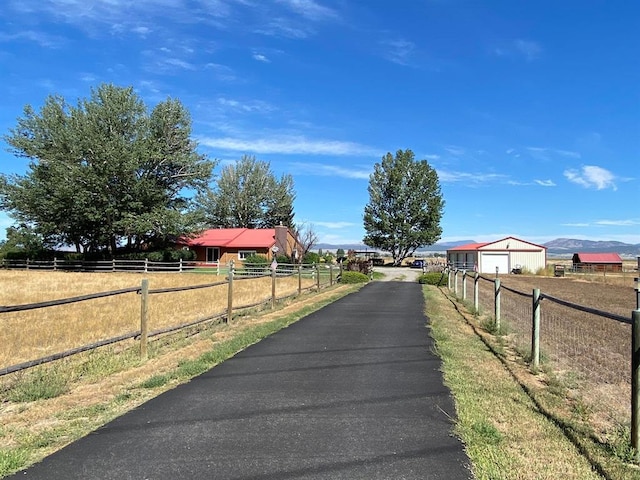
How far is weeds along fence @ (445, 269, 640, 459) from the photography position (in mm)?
4727

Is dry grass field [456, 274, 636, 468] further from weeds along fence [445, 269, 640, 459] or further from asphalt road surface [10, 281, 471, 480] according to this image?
asphalt road surface [10, 281, 471, 480]

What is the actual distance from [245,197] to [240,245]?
17461 millimetres

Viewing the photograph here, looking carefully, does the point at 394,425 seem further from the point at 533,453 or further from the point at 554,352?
the point at 554,352

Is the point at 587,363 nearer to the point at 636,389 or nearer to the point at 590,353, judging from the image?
the point at 590,353

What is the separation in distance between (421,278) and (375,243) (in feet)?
131

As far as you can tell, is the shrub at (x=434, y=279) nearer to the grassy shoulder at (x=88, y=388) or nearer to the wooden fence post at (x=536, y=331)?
the grassy shoulder at (x=88, y=388)

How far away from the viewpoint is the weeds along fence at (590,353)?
4.73 m

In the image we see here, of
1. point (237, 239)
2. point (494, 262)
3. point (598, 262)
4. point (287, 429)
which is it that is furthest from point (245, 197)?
point (287, 429)

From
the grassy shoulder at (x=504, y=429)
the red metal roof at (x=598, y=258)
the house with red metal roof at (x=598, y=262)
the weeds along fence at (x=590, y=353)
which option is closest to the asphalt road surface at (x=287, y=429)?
the grassy shoulder at (x=504, y=429)

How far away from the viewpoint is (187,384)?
6.01 metres

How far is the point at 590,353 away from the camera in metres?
9.17

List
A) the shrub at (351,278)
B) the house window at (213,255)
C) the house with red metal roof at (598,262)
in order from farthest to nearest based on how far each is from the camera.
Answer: the house with red metal roof at (598,262), the house window at (213,255), the shrub at (351,278)

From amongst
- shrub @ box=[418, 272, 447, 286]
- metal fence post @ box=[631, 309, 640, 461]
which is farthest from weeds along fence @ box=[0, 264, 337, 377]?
shrub @ box=[418, 272, 447, 286]

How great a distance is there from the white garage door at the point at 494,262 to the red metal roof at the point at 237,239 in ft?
80.2
